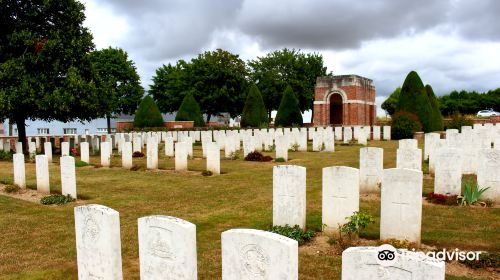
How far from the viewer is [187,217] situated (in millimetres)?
8281

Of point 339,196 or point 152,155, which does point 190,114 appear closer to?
point 152,155

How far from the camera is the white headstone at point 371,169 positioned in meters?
9.52

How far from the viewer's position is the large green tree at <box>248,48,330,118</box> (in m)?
51.9

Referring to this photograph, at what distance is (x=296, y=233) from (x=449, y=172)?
13.4 feet

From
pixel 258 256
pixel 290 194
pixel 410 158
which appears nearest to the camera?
pixel 258 256

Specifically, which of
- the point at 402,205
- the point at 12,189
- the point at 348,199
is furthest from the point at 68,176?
the point at 402,205

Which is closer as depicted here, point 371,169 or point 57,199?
point 371,169

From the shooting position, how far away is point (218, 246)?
6.48m

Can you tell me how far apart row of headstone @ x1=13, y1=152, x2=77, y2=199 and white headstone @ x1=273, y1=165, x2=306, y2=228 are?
17.7 ft

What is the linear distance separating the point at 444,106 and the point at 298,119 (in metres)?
37.4

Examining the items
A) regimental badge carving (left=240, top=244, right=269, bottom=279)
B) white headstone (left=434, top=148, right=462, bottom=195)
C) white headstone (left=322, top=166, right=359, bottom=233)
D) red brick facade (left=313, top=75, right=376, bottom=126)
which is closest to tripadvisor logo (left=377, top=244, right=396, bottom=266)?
regimental badge carving (left=240, top=244, right=269, bottom=279)

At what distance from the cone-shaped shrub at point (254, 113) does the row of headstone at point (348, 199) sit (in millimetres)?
28518

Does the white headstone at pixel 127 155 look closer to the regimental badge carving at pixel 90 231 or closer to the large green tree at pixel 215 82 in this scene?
the regimental badge carving at pixel 90 231

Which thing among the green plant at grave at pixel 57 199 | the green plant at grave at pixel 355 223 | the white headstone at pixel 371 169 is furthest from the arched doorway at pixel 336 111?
the green plant at grave at pixel 355 223
